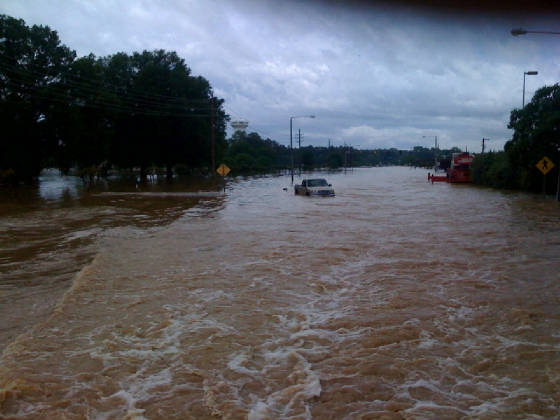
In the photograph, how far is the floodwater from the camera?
4.46 meters

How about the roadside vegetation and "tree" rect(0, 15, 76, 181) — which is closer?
the roadside vegetation

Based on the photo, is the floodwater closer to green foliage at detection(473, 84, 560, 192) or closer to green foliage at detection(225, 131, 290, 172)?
green foliage at detection(473, 84, 560, 192)

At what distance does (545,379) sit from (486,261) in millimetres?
6621

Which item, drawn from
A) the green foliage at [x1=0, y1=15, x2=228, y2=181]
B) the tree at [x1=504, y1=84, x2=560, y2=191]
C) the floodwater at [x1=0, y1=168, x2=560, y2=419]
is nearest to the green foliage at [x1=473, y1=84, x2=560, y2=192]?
the tree at [x1=504, y1=84, x2=560, y2=191]

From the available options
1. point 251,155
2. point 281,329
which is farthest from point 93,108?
point 251,155

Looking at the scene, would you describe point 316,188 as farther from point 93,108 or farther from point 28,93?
point 93,108

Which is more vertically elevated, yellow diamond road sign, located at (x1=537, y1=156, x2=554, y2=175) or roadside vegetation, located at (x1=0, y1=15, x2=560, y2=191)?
roadside vegetation, located at (x1=0, y1=15, x2=560, y2=191)

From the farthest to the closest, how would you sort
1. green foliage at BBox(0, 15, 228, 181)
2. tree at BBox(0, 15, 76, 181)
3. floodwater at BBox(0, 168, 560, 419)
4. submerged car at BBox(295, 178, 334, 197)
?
green foliage at BBox(0, 15, 228, 181), tree at BBox(0, 15, 76, 181), submerged car at BBox(295, 178, 334, 197), floodwater at BBox(0, 168, 560, 419)

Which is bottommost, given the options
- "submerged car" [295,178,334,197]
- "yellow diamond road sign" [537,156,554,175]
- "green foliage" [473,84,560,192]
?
"submerged car" [295,178,334,197]

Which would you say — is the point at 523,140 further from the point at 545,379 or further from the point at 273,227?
the point at 545,379

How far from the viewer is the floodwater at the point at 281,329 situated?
4.46 m

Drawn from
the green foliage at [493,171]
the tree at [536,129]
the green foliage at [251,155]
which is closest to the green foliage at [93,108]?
the tree at [536,129]

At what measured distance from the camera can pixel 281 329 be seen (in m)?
6.54

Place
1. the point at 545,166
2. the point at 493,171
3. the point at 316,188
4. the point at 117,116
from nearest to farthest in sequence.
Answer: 1. the point at 545,166
2. the point at 316,188
3. the point at 493,171
4. the point at 117,116
